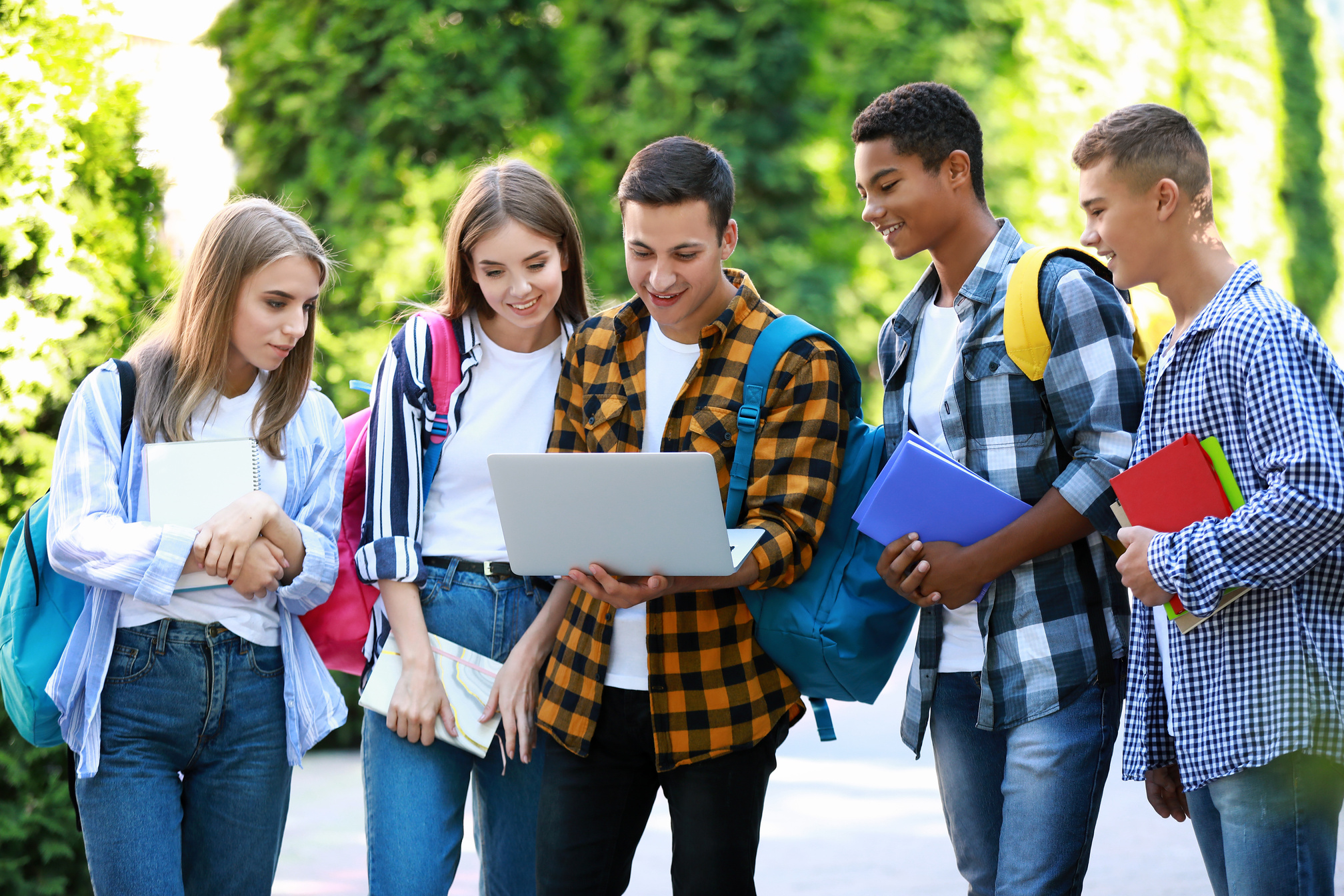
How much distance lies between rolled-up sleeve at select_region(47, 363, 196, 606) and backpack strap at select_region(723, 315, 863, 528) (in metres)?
1.08

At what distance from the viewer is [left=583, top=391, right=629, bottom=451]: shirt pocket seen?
2.49m

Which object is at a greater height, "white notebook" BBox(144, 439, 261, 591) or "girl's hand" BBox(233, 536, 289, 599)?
"white notebook" BBox(144, 439, 261, 591)

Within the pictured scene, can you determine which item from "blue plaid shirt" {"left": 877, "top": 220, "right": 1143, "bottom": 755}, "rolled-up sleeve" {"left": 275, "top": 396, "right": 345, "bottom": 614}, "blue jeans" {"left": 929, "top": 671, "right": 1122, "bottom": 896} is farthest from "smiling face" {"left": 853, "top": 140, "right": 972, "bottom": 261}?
"rolled-up sleeve" {"left": 275, "top": 396, "right": 345, "bottom": 614}

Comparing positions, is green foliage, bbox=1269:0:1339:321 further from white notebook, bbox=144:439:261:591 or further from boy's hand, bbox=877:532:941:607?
white notebook, bbox=144:439:261:591

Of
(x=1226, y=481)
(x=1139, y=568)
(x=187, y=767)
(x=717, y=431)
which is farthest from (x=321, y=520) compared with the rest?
(x=1226, y=481)

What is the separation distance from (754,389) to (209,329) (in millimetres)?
1168

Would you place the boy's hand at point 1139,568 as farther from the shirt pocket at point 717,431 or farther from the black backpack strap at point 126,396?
the black backpack strap at point 126,396

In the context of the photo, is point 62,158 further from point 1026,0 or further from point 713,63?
point 1026,0

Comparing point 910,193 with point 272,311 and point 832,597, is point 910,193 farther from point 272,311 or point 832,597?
point 272,311

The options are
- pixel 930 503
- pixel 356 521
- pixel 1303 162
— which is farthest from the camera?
pixel 1303 162

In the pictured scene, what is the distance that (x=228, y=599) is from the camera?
8.18 feet

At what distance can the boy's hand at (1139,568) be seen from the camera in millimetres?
2094

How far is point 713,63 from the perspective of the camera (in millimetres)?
6992

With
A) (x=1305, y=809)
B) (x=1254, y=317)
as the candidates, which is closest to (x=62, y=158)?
(x=1254, y=317)
